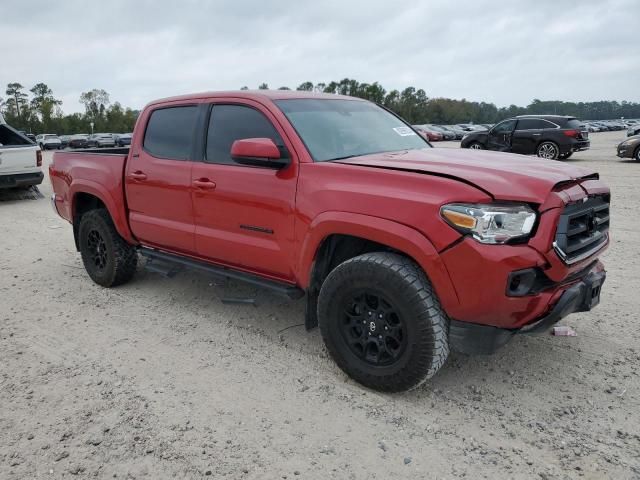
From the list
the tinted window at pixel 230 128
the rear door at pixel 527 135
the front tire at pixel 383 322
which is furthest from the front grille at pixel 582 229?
the rear door at pixel 527 135

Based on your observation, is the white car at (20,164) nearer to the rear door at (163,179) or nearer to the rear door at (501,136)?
the rear door at (163,179)

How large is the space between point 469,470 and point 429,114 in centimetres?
10103

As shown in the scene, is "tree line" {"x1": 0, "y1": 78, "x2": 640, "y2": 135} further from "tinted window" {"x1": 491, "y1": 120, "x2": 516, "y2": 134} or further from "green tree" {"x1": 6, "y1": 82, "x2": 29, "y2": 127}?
"tinted window" {"x1": 491, "y1": 120, "x2": 516, "y2": 134}

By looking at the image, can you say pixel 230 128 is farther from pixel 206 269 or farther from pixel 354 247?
A: pixel 354 247

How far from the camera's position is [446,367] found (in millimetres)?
3615

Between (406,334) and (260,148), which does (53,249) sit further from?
(406,334)

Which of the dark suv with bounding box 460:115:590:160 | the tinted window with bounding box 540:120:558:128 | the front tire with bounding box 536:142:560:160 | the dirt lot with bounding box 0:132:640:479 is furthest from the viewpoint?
Result: the tinted window with bounding box 540:120:558:128

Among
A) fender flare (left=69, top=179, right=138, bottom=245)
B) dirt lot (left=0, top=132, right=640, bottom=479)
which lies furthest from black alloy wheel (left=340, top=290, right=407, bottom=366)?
fender flare (left=69, top=179, right=138, bottom=245)

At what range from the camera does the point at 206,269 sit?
169 inches

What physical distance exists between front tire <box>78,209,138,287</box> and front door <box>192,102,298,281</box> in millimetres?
1338

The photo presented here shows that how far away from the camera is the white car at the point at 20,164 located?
1095cm

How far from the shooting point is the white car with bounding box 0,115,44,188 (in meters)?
10.9

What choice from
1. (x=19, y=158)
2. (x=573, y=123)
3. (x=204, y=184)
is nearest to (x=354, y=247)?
(x=204, y=184)

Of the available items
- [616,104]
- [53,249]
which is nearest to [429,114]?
[616,104]
